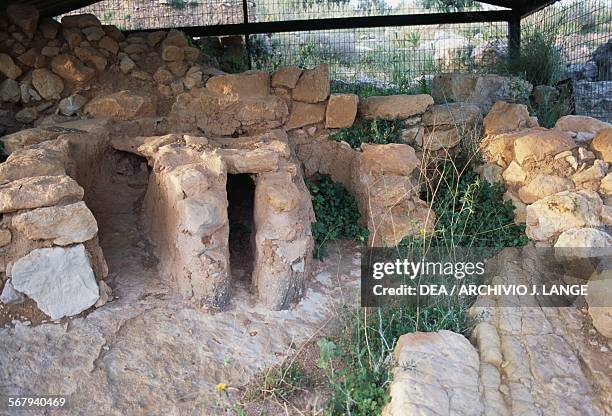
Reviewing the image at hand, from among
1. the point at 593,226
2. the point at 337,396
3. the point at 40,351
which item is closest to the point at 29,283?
the point at 40,351

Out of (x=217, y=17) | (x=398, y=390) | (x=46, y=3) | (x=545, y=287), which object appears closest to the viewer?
(x=398, y=390)

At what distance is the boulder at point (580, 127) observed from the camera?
5.66 metres

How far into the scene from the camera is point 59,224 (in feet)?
12.6

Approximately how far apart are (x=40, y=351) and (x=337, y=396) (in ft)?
6.06

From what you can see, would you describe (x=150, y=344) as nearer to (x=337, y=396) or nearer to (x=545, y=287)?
(x=337, y=396)

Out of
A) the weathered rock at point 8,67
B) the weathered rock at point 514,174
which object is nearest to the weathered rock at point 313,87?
the weathered rock at point 514,174

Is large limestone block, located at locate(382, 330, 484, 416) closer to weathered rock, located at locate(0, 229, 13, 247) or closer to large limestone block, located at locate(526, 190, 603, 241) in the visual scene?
large limestone block, located at locate(526, 190, 603, 241)

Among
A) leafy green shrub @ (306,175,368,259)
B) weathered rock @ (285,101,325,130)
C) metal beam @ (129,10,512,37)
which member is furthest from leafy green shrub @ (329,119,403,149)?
metal beam @ (129,10,512,37)

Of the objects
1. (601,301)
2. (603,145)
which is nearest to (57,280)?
(601,301)

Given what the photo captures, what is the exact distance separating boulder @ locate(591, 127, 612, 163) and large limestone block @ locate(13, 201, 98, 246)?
4.49 m

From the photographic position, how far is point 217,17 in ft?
27.1

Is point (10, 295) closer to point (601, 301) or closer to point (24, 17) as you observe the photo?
point (24, 17)

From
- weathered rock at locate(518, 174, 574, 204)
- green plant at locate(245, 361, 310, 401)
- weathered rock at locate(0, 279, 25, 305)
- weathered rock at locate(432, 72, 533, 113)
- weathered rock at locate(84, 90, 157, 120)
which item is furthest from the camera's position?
weathered rock at locate(432, 72, 533, 113)

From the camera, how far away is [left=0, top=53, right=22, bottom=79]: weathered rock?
19.7ft
